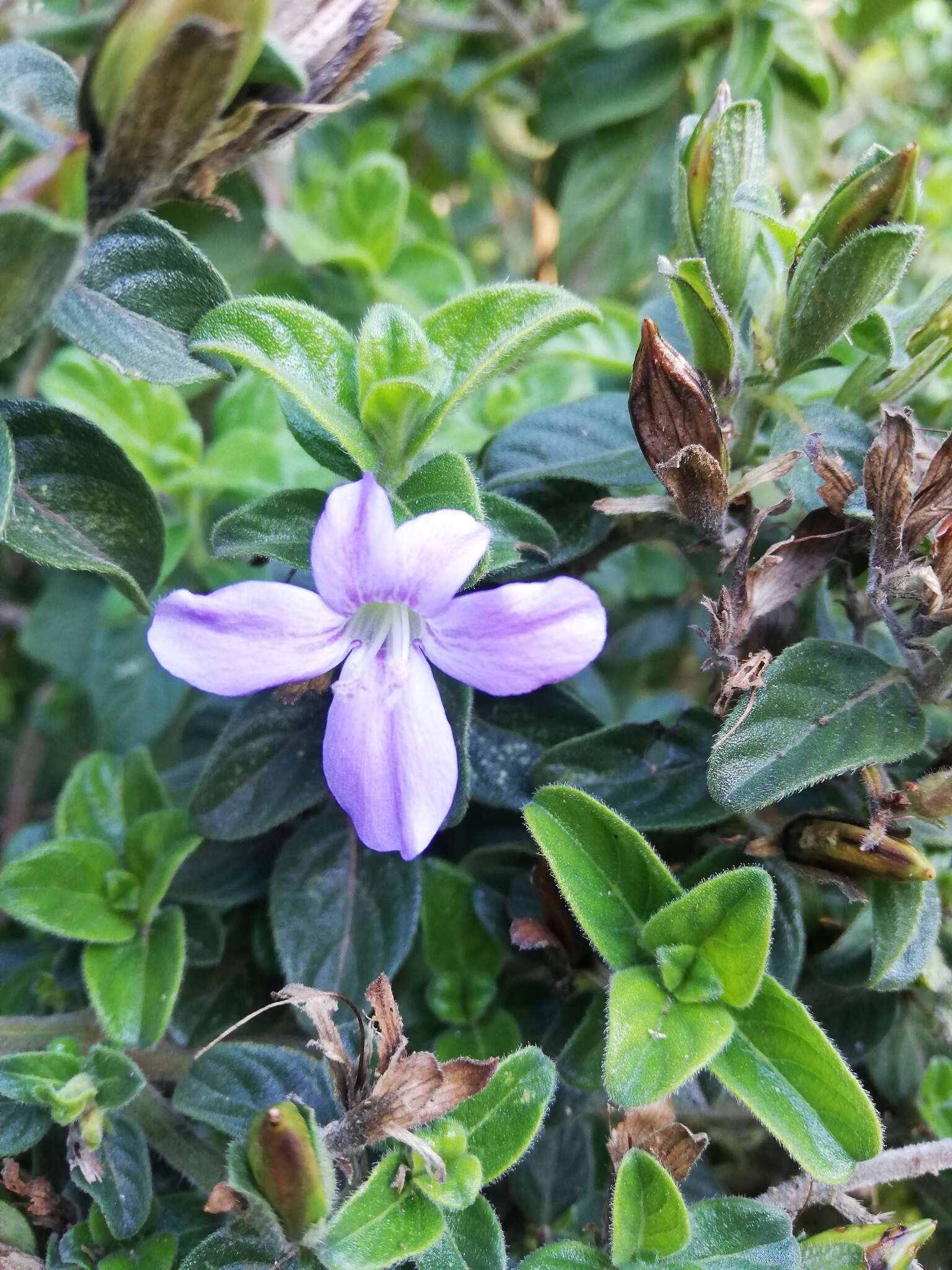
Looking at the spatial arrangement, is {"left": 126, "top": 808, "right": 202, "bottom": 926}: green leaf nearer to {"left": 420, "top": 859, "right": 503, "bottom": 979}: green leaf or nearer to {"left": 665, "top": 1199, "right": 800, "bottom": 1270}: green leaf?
{"left": 420, "top": 859, "right": 503, "bottom": 979}: green leaf

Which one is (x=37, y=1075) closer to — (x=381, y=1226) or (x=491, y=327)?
(x=381, y=1226)

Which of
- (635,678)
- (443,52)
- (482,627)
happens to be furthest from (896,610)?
(443,52)

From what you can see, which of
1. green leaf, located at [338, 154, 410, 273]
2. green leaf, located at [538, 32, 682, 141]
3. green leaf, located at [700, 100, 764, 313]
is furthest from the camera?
green leaf, located at [538, 32, 682, 141]

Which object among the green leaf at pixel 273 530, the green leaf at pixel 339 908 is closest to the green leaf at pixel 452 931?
the green leaf at pixel 339 908

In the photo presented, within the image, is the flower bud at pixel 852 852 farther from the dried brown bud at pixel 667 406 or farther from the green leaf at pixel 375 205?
the green leaf at pixel 375 205

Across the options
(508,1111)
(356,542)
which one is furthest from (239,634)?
(508,1111)

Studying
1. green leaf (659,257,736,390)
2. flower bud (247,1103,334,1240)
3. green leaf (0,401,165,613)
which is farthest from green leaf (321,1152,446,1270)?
green leaf (659,257,736,390)
